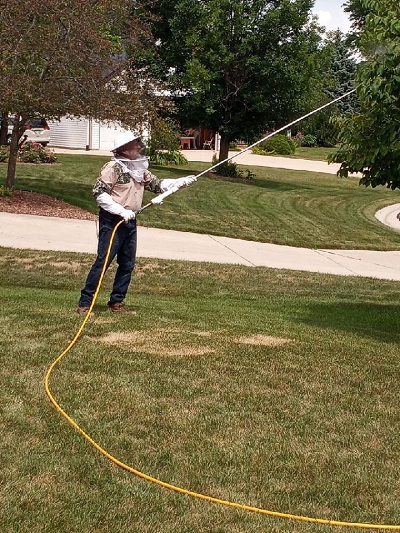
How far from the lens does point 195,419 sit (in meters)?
4.54

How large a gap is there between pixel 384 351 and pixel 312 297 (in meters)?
3.76

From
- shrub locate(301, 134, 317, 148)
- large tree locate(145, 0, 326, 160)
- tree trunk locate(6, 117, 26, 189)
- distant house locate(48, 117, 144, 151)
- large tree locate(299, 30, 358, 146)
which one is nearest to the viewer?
tree trunk locate(6, 117, 26, 189)

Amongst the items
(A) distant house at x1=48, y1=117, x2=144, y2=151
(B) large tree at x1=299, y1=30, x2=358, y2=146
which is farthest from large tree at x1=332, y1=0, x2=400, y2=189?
(B) large tree at x1=299, y1=30, x2=358, y2=146

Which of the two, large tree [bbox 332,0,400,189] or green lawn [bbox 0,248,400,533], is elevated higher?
large tree [bbox 332,0,400,189]

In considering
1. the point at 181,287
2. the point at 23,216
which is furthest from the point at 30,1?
the point at 181,287

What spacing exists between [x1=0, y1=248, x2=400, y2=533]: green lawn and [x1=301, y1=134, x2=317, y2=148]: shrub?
43681 millimetres

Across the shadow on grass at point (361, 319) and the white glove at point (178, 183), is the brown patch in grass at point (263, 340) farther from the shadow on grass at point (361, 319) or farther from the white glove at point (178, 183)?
the white glove at point (178, 183)

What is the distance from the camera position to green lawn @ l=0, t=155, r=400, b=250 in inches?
654

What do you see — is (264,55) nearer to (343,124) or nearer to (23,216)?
(23,216)

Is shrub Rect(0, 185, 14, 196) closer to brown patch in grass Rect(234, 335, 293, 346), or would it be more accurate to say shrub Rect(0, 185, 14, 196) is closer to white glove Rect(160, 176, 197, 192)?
white glove Rect(160, 176, 197, 192)

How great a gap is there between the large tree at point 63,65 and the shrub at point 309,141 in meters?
35.1

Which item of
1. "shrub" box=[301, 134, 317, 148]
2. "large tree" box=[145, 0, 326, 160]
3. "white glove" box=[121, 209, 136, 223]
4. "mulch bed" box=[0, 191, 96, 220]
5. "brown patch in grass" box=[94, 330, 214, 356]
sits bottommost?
"brown patch in grass" box=[94, 330, 214, 356]

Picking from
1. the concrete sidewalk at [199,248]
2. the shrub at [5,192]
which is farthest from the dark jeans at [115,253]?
the shrub at [5,192]

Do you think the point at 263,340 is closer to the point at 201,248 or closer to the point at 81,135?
the point at 201,248
